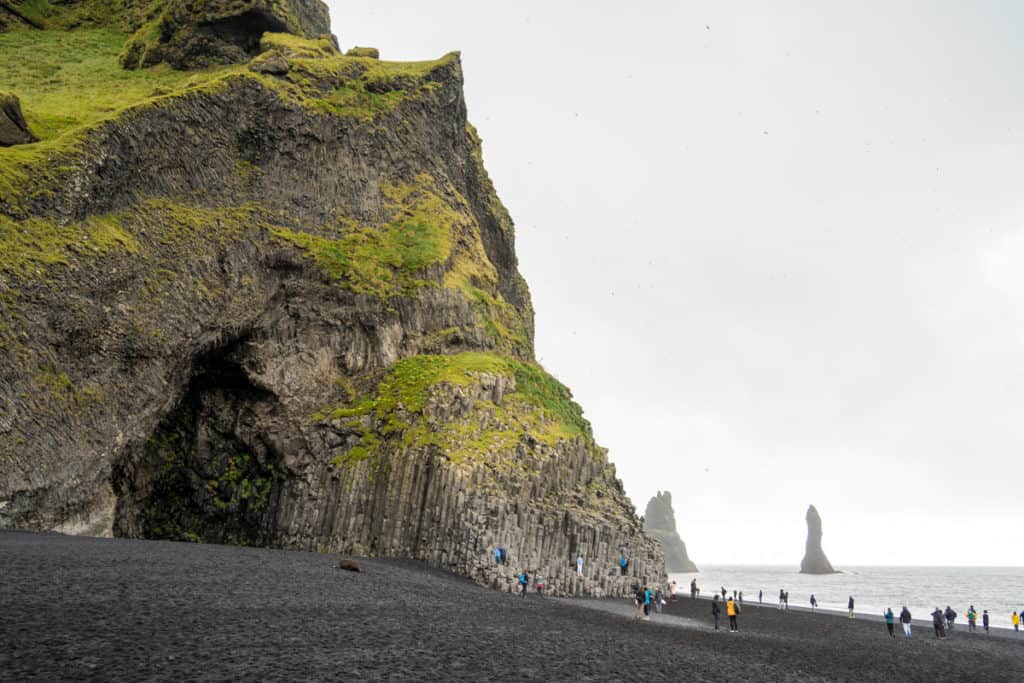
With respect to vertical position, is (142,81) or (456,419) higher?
(142,81)

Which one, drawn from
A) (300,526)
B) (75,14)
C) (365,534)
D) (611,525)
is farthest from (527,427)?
(75,14)

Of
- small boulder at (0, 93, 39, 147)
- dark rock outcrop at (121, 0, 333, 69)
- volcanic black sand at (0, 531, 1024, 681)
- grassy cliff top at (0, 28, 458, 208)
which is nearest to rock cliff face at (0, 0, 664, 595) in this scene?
grassy cliff top at (0, 28, 458, 208)

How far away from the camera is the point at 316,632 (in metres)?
13.1

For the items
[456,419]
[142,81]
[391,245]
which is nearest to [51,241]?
[391,245]

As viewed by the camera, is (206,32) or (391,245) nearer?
(391,245)

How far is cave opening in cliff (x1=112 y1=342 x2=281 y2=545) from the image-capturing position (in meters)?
36.1

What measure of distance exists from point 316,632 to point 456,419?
23.3m

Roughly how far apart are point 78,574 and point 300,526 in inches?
756

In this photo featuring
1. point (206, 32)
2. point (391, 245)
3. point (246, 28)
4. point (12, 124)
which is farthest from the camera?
point (246, 28)

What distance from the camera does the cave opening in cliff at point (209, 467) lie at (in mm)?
36094

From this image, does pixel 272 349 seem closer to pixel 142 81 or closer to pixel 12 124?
pixel 12 124

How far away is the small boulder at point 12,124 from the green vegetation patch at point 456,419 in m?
23.4

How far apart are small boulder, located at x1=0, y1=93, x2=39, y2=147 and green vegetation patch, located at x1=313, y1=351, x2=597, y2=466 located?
2338 centimetres

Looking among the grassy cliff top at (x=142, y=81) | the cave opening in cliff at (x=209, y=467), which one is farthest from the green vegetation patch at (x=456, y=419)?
the grassy cliff top at (x=142, y=81)
